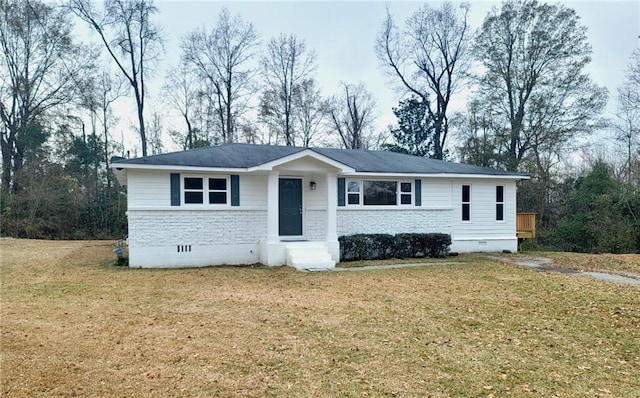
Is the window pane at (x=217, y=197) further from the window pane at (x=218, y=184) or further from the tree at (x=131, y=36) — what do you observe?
the tree at (x=131, y=36)

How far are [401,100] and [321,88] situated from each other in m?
5.90

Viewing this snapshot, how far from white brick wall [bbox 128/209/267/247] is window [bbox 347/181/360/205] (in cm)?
295

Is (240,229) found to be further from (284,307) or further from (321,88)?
(321,88)

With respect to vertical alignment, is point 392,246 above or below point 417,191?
below

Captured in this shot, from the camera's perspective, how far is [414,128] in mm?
A: 27766

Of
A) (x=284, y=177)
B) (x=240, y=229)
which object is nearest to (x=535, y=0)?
(x=284, y=177)

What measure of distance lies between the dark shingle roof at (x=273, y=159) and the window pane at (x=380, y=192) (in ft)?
1.65

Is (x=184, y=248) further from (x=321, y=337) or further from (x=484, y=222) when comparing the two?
(x=484, y=222)

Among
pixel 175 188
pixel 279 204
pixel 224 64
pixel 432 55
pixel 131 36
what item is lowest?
pixel 279 204

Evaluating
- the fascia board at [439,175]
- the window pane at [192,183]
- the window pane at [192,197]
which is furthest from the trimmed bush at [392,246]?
Result: the window pane at [192,183]

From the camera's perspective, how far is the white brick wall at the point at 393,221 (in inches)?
520

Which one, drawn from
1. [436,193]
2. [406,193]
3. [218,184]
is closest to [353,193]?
[406,193]

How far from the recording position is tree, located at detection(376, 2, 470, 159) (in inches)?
1053

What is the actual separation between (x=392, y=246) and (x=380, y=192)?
190cm
